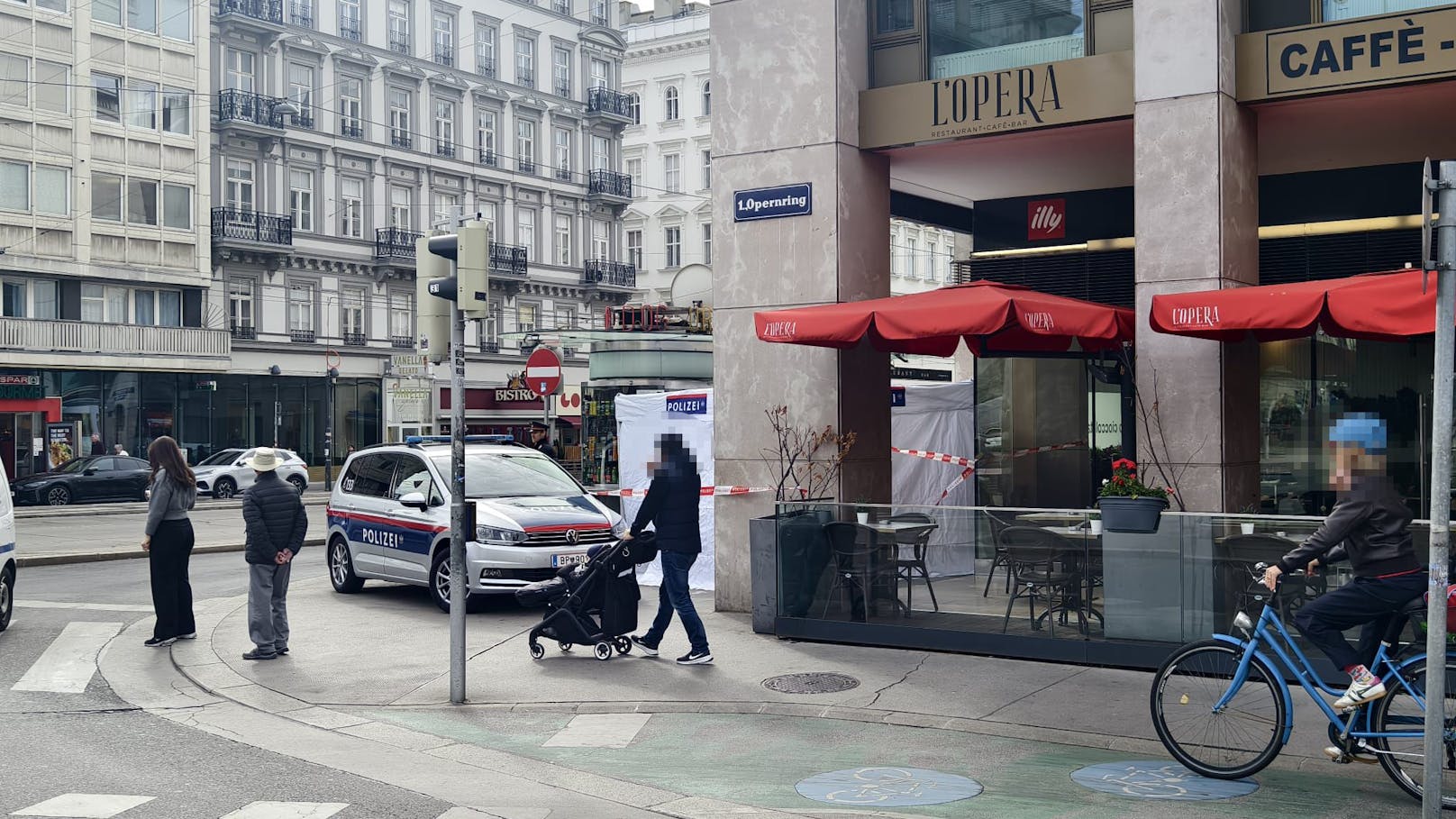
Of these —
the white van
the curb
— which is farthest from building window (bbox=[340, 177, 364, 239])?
the white van

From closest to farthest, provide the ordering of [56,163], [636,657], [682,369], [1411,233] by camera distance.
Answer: [636,657] → [1411,233] → [682,369] → [56,163]

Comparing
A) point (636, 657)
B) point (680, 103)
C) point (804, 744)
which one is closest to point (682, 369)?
point (636, 657)

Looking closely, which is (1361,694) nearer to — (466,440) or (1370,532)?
(1370,532)

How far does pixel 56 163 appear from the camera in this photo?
42.3 meters

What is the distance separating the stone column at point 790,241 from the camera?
12984mm

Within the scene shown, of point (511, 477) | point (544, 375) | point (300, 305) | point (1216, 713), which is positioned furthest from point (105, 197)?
point (1216, 713)

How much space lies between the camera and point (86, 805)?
6.95 m

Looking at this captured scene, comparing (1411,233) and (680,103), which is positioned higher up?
(680,103)

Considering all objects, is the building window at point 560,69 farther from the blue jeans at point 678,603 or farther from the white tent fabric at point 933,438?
the blue jeans at point 678,603

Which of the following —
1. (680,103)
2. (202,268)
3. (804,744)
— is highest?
(680,103)

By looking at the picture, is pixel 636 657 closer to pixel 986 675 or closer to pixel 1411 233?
pixel 986 675

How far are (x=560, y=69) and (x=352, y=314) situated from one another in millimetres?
15457

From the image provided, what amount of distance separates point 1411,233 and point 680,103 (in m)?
56.7

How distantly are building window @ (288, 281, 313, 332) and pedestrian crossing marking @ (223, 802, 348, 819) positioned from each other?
147 feet
